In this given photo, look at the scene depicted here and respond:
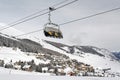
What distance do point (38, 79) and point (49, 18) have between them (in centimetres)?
5954

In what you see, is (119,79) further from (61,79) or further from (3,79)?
(3,79)

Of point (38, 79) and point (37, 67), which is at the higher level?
point (37, 67)

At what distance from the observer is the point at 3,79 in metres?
66.2

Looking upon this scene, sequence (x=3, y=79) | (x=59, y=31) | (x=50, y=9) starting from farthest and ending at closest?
(x=3, y=79), (x=59, y=31), (x=50, y=9)

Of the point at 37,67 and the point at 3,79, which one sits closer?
the point at 3,79

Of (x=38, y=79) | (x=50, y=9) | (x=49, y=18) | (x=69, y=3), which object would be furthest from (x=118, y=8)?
(x=38, y=79)

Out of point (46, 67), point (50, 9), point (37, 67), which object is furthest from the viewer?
point (46, 67)

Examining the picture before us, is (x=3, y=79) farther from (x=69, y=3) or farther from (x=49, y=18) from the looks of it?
(x=69, y=3)

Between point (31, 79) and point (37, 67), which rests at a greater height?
point (37, 67)

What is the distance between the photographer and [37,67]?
18212 centimetres

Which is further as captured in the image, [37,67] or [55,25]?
[37,67]

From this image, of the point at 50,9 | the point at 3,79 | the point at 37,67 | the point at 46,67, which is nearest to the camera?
the point at 50,9

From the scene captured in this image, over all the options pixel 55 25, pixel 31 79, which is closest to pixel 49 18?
pixel 55 25

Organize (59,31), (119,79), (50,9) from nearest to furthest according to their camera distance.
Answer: (50,9), (59,31), (119,79)
